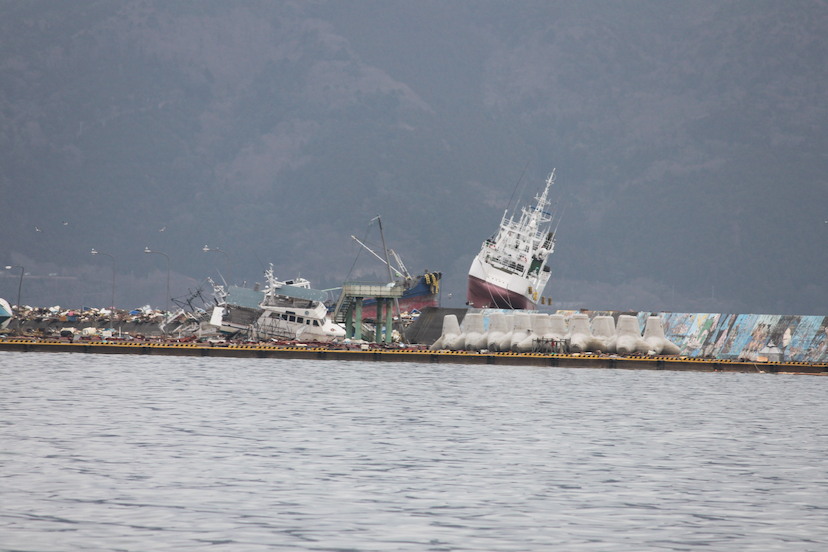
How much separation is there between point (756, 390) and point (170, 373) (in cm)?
4149

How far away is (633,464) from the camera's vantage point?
35094mm

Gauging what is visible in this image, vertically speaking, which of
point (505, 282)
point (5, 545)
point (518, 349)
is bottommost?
point (5, 545)

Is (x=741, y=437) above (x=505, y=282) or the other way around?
the other way around

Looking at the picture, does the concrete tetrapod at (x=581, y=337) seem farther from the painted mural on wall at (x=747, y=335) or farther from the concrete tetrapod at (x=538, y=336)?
the painted mural on wall at (x=747, y=335)

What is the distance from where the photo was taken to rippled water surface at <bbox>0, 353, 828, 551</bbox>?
23.0 m

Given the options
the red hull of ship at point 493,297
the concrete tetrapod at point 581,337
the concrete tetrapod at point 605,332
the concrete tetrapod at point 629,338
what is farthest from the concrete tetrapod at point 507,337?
the red hull of ship at point 493,297

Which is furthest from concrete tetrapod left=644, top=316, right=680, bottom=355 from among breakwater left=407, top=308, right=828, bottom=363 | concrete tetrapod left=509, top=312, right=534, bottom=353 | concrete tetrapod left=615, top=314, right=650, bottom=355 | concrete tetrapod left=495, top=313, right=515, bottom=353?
concrete tetrapod left=495, top=313, right=515, bottom=353

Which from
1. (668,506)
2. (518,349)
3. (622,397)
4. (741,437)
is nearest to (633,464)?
(668,506)

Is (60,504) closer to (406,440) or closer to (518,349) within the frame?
(406,440)

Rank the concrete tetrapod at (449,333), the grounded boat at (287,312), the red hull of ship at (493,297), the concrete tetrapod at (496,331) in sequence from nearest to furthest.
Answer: the concrete tetrapod at (496,331) < the concrete tetrapod at (449,333) < the grounded boat at (287,312) < the red hull of ship at (493,297)

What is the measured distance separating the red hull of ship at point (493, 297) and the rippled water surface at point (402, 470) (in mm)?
69036

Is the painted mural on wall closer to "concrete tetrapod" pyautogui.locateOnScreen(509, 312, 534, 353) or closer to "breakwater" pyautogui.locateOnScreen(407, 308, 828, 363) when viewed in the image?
"breakwater" pyautogui.locateOnScreen(407, 308, 828, 363)

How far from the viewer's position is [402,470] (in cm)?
3269

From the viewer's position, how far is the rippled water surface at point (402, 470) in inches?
904
